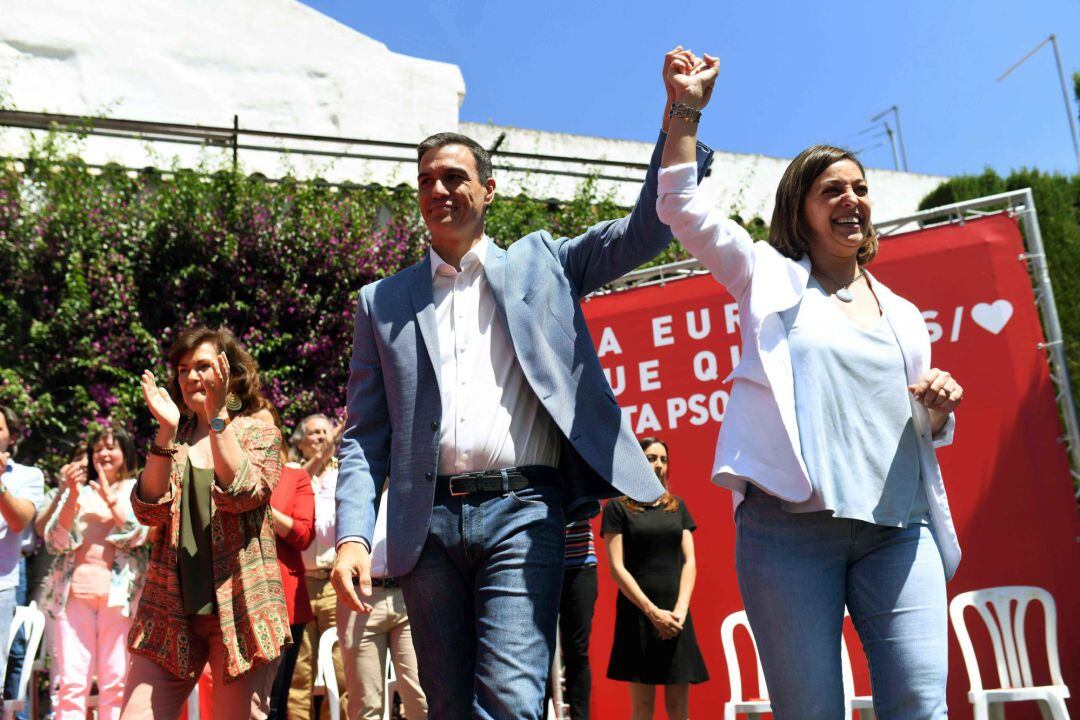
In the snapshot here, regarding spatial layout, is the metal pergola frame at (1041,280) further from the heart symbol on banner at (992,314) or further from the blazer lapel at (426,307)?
the blazer lapel at (426,307)

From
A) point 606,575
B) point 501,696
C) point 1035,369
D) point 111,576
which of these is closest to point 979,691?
point 1035,369

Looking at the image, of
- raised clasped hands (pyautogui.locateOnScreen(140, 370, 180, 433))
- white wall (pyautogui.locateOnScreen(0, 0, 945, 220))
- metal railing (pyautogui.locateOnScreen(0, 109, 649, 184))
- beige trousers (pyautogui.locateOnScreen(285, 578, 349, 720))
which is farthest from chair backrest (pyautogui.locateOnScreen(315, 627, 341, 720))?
white wall (pyautogui.locateOnScreen(0, 0, 945, 220))

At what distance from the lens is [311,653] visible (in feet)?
21.6

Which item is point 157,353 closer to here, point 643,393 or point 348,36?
point 643,393

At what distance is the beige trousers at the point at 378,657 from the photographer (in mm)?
5445

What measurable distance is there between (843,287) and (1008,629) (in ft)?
11.8

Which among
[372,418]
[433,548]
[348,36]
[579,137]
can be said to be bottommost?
[433,548]

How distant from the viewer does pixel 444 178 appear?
2875mm

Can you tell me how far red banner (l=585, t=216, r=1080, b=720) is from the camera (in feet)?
20.2

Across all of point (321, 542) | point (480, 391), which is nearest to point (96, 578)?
point (321, 542)

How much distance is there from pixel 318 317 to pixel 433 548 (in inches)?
330

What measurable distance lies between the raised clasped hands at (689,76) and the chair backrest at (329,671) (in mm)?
4402

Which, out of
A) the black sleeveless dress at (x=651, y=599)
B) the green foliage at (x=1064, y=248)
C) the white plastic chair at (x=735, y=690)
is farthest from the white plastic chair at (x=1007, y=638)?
the green foliage at (x=1064, y=248)

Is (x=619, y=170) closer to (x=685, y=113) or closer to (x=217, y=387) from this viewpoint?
(x=217, y=387)
